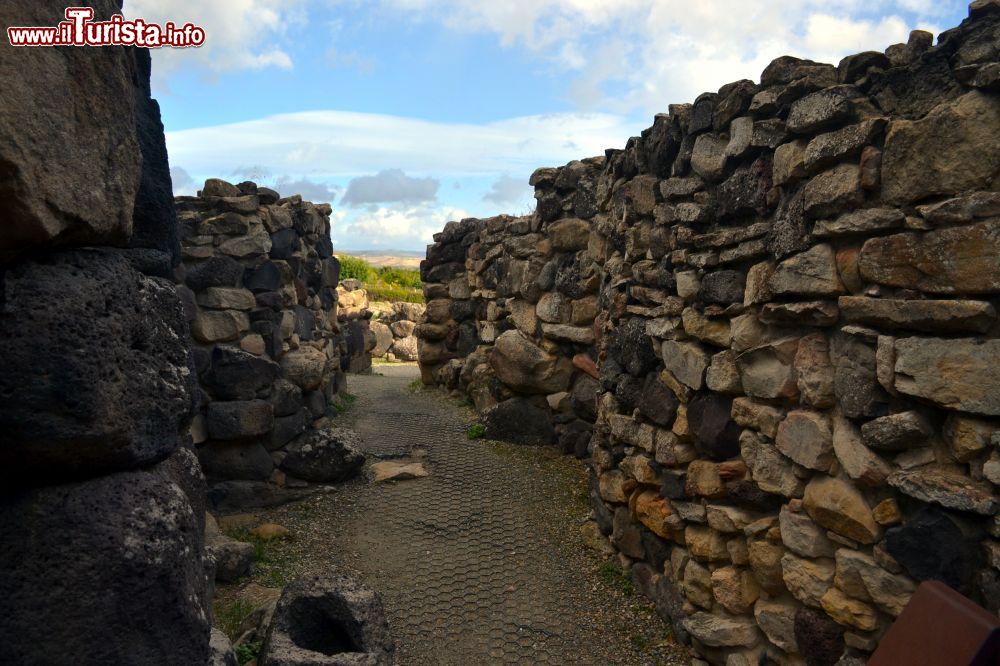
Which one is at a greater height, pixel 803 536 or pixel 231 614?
pixel 803 536

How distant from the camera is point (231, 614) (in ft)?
15.2

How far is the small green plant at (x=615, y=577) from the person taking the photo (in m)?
5.08

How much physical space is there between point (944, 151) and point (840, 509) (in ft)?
5.00

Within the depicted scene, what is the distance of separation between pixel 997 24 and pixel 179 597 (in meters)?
3.31

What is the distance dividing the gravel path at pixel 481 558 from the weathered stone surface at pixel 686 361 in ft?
5.30

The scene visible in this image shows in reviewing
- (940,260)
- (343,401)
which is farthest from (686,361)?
(343,401)

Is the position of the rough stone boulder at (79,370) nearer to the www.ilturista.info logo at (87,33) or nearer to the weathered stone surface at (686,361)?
the www.ilturista.info logo at (87,33)

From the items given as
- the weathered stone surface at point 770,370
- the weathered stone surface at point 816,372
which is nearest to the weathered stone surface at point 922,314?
the weathered stone surface at point 816,372

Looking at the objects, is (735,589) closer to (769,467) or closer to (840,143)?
(769,467)

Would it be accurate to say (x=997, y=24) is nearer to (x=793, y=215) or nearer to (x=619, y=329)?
(x=793, y=215)

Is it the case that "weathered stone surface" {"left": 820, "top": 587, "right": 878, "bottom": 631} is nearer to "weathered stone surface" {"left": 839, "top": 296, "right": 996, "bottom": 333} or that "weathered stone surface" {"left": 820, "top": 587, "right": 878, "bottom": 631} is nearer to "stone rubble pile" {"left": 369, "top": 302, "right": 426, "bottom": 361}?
"weathered stone surface" {"left": 839, "top": 296, "right": 996, "bottom": 333}

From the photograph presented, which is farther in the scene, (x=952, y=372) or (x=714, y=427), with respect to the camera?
(x=714, y=427)

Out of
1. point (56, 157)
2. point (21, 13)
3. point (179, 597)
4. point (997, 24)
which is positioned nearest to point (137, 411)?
point (179, 597)

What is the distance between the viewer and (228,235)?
22.2 ft
